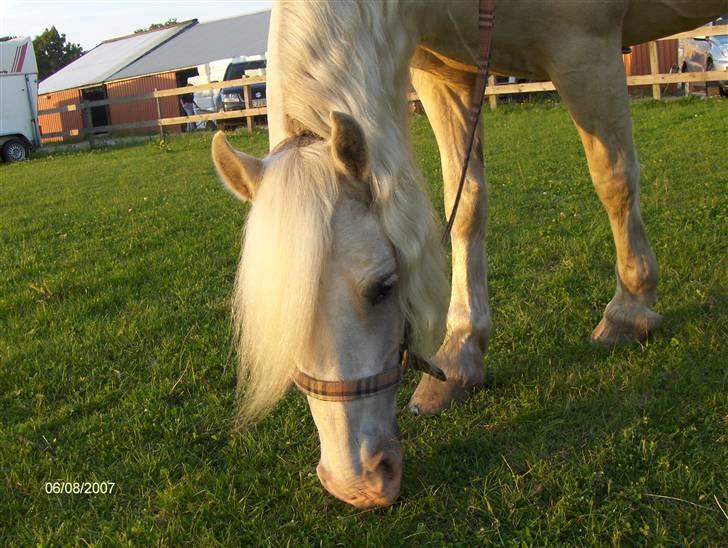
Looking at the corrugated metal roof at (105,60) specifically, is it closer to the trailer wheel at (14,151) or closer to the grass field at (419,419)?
the trailer wheel at (14,151)

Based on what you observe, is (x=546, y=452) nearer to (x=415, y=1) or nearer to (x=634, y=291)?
(x=634, y=291)

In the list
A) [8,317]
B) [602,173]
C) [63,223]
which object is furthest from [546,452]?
[63,223]

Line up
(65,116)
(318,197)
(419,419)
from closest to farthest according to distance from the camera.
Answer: (318,197) < (419,419) < (65,116)

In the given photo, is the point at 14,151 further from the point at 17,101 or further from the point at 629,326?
the point at 629,326

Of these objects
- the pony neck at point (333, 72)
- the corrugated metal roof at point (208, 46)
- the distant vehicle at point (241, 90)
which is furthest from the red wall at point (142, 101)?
the pony neck at point (333, 72)

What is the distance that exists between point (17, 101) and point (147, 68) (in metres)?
13.4

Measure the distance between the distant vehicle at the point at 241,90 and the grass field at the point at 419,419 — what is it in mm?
12767

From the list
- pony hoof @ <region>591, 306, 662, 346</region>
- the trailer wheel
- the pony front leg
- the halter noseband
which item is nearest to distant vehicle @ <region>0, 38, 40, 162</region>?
the trailer wheel

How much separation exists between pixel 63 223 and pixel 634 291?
5874mm

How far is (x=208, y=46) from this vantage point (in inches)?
1261

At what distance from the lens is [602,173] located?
3031 mm

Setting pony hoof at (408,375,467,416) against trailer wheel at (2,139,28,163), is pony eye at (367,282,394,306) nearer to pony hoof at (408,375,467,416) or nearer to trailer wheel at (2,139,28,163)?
pony hoof at (408,375,467,416)

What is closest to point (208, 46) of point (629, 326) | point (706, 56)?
point (706, 56)

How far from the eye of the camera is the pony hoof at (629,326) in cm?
313
